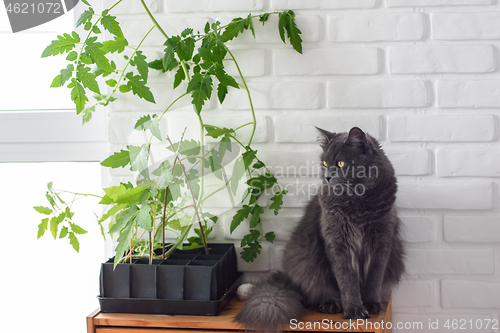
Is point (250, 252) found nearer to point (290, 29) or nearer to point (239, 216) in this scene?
point (239, 216)

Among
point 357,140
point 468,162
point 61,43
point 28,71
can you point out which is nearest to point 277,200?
point 357,140

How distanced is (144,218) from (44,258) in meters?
0.86

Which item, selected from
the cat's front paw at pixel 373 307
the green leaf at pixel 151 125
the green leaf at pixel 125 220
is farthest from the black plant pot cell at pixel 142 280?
the cat's front paw at pixel 373 307

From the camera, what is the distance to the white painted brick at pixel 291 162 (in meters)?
1.22

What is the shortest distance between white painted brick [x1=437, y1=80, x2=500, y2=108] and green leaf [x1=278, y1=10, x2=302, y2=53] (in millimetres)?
485

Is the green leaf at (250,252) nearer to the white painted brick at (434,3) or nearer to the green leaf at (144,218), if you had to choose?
the green leaf at (144,218)

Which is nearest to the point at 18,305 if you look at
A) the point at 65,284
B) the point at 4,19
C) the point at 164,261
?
the point at 65,284

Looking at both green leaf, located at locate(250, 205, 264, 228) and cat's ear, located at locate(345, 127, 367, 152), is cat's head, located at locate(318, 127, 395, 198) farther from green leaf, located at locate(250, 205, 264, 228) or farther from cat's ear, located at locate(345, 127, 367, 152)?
green leaf, located at locate(250, 205, 264, 228)

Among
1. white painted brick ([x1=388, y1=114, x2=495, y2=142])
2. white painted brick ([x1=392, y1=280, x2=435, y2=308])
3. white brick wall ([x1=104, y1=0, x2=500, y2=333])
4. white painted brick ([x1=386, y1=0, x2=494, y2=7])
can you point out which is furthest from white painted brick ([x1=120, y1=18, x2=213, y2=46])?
white painted brick ([x1=392, y1=280, x2=435, y2=308])

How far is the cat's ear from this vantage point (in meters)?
0.93

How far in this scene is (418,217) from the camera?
119cm

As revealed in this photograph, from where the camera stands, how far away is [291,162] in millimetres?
1220

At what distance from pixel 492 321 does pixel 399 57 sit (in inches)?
36.9

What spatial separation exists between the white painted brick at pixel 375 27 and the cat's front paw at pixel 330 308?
839 millimetres
